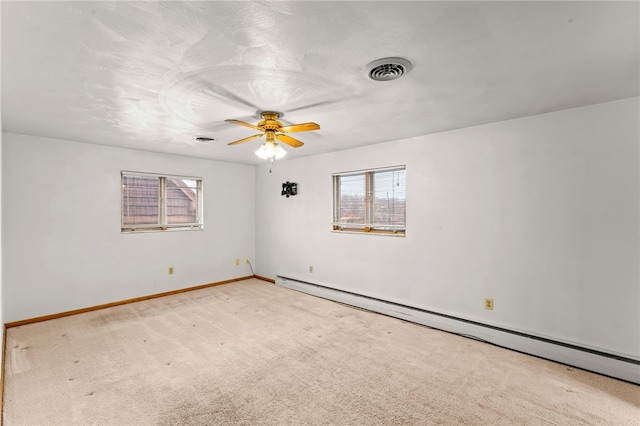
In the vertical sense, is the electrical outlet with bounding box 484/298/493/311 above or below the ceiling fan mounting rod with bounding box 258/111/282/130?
below

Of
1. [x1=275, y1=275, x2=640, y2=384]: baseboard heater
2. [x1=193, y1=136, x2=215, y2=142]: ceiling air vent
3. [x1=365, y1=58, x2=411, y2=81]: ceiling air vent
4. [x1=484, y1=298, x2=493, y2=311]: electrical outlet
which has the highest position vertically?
[x1=193, y1=136, x2=215, y2=142]: ceiling air vent

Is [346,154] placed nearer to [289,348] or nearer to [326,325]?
[326,325]

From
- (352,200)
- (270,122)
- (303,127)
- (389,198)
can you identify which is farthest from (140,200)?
(389,198)

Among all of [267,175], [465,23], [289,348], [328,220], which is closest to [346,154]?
[328,220]

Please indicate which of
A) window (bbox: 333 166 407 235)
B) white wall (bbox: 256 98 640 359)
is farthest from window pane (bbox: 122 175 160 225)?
white wall (bbox: 256 98 640 359)

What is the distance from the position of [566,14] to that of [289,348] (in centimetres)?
313

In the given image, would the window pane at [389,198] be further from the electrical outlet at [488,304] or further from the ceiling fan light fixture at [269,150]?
the ceiling fan light fixture at [269,150]

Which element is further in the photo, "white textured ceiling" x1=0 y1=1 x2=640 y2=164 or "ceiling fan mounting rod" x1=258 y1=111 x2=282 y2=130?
"ceiling fan mounting rod" x1=258 y1=111 x2=282 y2=130

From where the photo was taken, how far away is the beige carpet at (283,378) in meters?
2.06

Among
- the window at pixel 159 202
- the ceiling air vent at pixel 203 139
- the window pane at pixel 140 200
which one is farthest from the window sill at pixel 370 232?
the window pane at pixel 140 200

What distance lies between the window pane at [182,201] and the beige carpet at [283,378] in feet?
6.16

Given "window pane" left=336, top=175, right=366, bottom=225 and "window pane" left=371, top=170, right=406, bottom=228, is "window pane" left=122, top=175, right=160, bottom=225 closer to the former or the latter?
"window pane" left=336, top=175, right=366, bottom=225

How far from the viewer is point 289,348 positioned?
9.89 ft

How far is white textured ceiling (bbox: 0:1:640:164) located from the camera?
1.39 m
